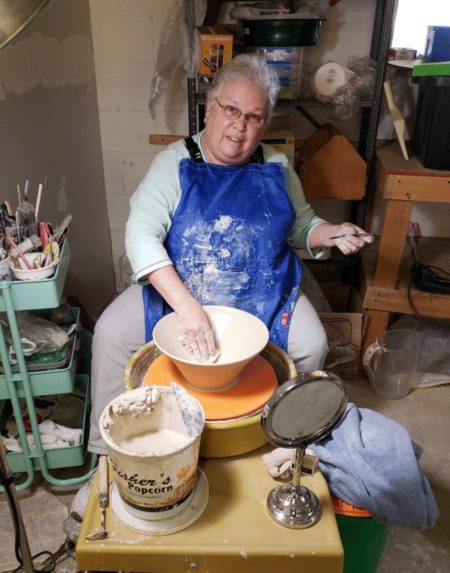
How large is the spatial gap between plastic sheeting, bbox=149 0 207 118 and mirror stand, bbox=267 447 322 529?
1.47 metres

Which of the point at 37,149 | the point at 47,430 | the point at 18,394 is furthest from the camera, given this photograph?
the point at 37,149

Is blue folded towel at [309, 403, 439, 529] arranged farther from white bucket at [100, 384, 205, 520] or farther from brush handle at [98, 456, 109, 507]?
brush handle at [98, 456, 109, 507]

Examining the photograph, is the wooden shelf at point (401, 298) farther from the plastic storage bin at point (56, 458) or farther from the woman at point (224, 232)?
the plastic storage bin at point (56, 458)

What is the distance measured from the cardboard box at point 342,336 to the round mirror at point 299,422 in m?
1.16

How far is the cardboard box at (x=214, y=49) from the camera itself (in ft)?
5.43

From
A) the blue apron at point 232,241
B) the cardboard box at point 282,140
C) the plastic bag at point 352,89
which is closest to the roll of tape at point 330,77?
the plastic bag at point 352,89

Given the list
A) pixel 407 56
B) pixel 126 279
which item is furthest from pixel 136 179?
pixel 407 56

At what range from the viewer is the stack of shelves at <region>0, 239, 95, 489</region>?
123cm

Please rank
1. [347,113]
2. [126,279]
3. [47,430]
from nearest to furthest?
[47,430] → [347,113] → [126,279]

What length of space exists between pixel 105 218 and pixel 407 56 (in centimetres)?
159

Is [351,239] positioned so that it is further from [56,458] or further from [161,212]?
[56,458]

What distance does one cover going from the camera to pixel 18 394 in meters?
1.39

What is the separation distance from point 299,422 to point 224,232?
72 centimetres

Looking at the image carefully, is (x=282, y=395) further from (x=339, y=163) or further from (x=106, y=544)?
(x=339, y=163)
